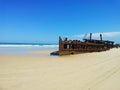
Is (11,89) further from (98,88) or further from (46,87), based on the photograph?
(98,88)

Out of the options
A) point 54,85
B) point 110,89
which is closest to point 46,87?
point 54,85

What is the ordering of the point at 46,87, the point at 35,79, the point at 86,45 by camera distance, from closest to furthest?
the point at 46,87, the point at 35,79, the point at 86,45

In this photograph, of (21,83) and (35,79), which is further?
(35,79)

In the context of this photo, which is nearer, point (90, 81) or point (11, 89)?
point (11, 89)

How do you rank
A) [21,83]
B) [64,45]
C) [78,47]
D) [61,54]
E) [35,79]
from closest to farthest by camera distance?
1. [21,83]
2. [35,79]
3. [61,54]
4. [64,45]
5. [78,47]

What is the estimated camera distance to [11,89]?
13.5ft

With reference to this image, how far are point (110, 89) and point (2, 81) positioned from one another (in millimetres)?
2718

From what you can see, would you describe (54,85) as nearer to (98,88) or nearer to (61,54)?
(98,88)

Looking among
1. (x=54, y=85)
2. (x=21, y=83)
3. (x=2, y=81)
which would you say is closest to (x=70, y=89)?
(x=54, y=85)

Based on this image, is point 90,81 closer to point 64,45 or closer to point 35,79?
→ point 35,79

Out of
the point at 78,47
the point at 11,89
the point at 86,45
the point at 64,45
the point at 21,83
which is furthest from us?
the point at 86,45

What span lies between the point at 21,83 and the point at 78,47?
50.2 ft

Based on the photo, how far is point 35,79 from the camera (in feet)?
16.9

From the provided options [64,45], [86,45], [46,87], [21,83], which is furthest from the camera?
[86,45]
